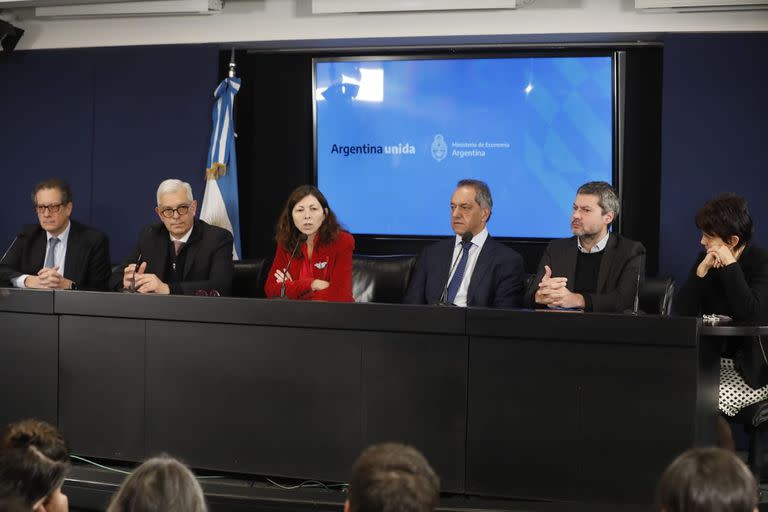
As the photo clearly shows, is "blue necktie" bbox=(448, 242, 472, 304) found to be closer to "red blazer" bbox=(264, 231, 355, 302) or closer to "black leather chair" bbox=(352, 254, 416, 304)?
"black leather chair" bbox=(352, 254, 416, 304)

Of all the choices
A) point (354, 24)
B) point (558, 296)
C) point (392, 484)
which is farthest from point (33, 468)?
point (354, 24)

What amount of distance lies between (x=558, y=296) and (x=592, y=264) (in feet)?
1.60

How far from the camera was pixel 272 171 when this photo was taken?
5980 mm

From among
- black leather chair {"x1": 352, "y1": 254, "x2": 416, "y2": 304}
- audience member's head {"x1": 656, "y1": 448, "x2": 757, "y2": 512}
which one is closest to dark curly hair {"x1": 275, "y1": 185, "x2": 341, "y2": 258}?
black leather chair {"x1": 352, "y1": 254, "x2": 416, "y2": 304}

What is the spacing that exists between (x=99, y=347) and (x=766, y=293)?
2.67 meters

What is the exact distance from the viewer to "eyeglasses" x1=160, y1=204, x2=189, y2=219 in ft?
14.9

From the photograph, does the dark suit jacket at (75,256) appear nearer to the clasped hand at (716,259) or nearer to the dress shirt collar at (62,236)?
the dress shirt collar at (62,236)

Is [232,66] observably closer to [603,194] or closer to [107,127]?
[107,127]

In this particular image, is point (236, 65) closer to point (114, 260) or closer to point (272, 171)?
point (272, 171)

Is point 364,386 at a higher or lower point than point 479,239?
lower

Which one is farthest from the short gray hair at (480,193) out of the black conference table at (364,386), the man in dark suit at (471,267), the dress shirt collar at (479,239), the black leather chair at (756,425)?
the black leather chair at (756,425)

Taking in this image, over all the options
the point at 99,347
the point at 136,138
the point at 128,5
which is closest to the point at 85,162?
the point at 136,138

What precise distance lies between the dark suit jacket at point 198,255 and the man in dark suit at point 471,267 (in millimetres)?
875

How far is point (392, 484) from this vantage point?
1436mm
